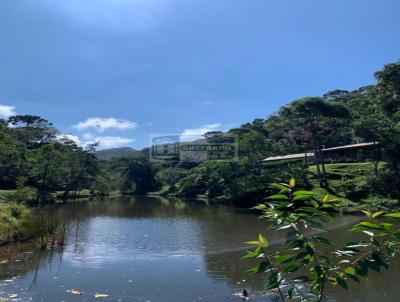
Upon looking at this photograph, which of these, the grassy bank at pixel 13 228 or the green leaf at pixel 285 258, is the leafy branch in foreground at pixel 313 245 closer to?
the green leaf at pixel 285 258

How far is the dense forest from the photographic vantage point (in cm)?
3117

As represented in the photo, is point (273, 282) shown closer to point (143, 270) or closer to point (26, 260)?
point (143, 270)

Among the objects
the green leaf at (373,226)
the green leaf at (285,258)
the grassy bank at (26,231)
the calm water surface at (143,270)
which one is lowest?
the calm water surface at (143,270)

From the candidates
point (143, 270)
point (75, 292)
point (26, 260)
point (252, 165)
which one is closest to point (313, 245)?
point (75, 292)

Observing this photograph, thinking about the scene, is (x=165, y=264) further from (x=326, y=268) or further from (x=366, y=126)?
(x=366, y=126)

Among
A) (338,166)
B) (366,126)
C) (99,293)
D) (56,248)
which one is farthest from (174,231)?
(338,166)

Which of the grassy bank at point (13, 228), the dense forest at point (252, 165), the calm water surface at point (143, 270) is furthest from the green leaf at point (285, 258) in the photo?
the dense forest at point (252, 165)

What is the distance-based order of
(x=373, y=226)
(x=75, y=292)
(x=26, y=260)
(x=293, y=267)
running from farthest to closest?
(x=26, y=260) → (x=75, y=292) → (x=293, y=267) → (x=373, y=226)

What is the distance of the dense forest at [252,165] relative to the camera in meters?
31.2

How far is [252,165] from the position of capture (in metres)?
37.6

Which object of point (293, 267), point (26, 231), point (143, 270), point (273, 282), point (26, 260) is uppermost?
point (293, 267)

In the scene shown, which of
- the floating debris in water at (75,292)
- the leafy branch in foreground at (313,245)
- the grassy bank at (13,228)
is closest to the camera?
the leafy branch in foreground at (313,245)

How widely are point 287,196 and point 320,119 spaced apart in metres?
51.9

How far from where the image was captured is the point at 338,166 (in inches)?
1647
